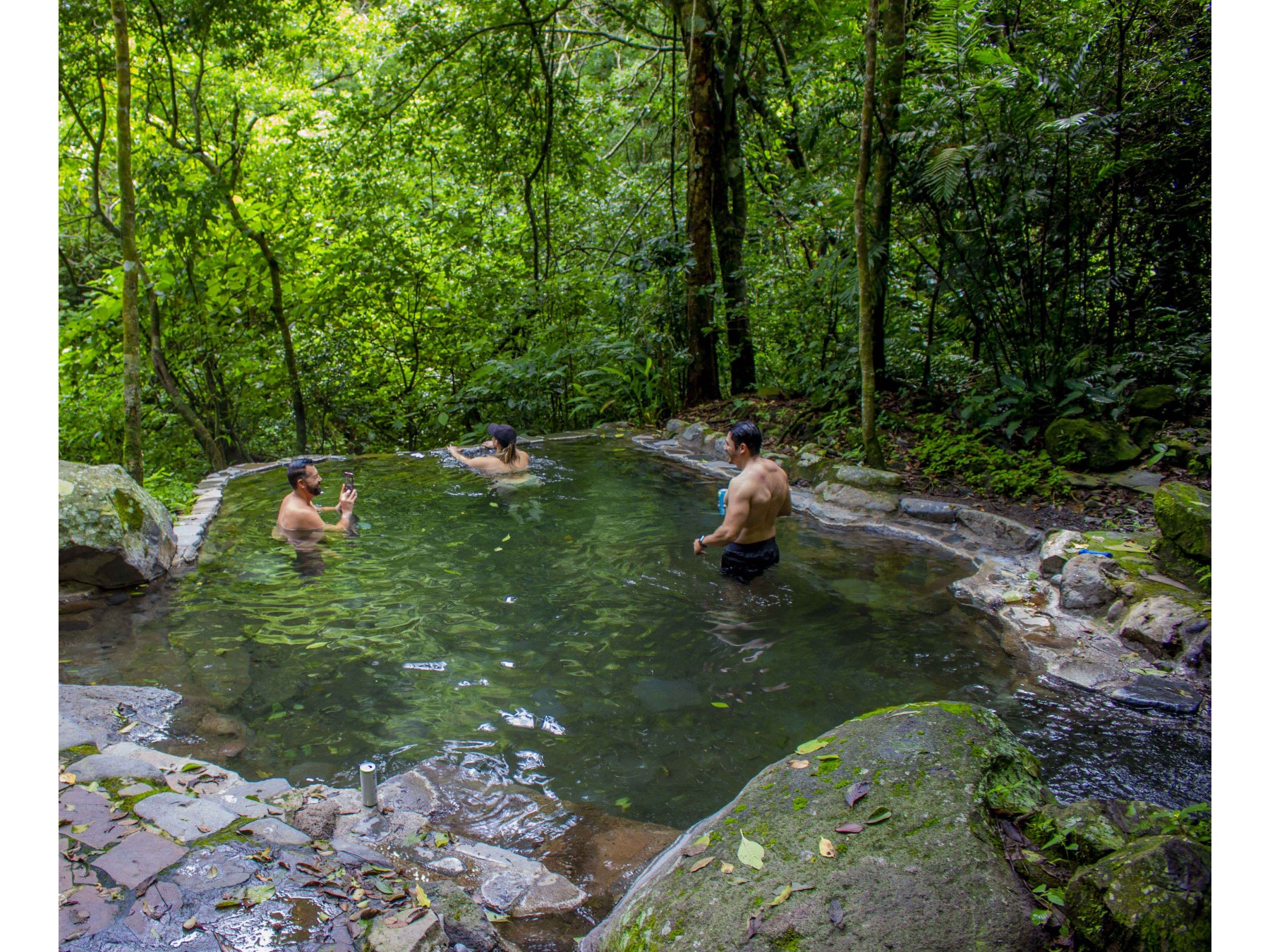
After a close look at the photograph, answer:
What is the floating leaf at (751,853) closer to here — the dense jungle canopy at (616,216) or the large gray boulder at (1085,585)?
the large gray boulder at (1085,585)

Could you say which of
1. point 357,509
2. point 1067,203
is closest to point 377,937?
point 357,509

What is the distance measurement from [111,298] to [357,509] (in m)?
6.26

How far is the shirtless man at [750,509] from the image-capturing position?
5719 mm

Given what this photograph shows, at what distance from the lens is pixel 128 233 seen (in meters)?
6.67

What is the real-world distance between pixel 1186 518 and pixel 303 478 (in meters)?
6.82

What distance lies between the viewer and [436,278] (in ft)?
46.0

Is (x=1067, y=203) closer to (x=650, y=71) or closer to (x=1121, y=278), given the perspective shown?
(x=1121, y=278)

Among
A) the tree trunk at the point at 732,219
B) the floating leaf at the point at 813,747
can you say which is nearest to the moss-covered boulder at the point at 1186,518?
the floating leaf at the point at 813,747

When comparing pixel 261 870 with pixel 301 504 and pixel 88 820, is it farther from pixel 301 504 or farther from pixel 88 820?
pixel 301 504

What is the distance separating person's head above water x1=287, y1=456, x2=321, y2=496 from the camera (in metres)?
6.90

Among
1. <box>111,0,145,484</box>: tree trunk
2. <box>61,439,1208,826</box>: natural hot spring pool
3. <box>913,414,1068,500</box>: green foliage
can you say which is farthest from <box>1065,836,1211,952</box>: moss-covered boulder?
<box>111,0,145,484</box>: tree trunk

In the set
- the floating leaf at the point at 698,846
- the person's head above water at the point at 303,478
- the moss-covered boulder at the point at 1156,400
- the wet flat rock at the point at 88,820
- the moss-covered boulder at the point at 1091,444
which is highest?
the moss-covered boulder at the point at 1156,400

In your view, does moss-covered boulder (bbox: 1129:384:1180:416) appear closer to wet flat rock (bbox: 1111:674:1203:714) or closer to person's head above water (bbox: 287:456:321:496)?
wet flat rock (bbox: 1111:674:1203:714)

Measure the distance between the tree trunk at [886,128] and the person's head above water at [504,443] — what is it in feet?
14.4
